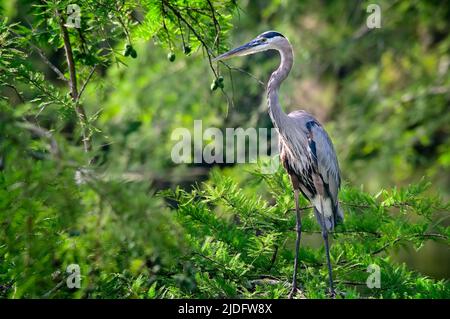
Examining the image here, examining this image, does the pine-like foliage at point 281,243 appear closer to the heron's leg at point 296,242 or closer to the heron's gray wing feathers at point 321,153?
the heron's leg at point 296,242

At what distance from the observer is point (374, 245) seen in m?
4.38

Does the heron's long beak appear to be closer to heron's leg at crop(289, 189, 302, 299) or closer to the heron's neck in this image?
the heron's neck

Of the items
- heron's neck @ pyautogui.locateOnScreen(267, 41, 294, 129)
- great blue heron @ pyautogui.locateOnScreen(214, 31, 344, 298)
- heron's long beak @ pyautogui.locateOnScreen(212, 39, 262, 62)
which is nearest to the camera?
heron's long beak @ pyautogui.locateOnScreen(212, 39, 262, 62)

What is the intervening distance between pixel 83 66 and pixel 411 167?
7795mm

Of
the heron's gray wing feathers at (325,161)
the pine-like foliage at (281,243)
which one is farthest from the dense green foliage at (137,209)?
the heron's gray wing feathers at (325,161)

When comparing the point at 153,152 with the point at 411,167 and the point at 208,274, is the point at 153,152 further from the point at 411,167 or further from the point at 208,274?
the point at 208,274

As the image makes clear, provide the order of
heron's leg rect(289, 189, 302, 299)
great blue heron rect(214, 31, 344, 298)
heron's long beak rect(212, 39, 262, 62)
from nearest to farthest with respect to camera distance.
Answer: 1. heron's leg rect(289, 189, 302, 299)
2. heron's long beak rect(212, 39, 262, 62)
3. great blue heron rect(214, 31, 344, 298)

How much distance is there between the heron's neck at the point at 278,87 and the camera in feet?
15.4

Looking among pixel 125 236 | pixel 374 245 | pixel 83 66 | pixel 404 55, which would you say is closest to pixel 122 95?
pixel 404 55

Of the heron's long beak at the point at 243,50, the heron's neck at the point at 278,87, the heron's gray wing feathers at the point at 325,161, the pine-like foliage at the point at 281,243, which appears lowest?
the pine-like foliage at the point at 281,243

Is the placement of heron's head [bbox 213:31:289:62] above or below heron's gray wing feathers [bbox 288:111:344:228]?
above

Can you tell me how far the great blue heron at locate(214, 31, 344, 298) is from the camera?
483cm

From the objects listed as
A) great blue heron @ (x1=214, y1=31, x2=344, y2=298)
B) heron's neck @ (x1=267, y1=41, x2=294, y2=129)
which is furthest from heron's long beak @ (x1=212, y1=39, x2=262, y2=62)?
heron's neck @ (x1=267, y1=41, x2=294, y2=129)

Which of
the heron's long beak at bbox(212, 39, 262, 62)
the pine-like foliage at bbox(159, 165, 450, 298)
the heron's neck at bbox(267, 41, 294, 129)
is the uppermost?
the heron's long beak at bbox(212, 39, 262, 62)
